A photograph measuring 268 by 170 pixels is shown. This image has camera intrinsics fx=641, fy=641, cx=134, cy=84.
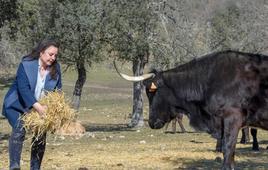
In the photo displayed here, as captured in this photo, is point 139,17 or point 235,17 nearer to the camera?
point 139,17

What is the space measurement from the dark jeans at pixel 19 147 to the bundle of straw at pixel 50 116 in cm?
14

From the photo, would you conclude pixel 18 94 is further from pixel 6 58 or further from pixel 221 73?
pixel 6 58

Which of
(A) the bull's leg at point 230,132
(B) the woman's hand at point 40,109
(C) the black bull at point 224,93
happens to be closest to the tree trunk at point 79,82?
(C) the black bull at point 224,93

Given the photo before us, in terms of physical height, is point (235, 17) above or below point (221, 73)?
above

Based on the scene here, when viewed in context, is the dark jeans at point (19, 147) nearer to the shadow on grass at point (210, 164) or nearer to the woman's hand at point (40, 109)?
the woman's hand at point (40, 109)

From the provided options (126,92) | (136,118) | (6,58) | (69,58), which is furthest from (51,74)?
(126,92)

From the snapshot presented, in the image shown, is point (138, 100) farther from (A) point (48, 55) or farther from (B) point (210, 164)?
(A) point (48, 55)

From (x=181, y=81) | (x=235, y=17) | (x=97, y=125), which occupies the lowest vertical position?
(x=97, y=125)

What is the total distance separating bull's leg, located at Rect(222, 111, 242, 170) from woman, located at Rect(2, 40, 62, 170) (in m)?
3.15

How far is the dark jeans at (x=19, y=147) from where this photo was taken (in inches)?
395

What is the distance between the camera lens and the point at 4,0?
22.1 m

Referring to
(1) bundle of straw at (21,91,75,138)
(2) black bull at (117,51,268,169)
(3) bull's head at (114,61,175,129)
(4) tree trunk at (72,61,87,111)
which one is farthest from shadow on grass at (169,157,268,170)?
(4) tree trunk at (72,61,87,111)

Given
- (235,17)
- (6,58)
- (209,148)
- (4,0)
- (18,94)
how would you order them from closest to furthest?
(18,94)
(209,148)
(4,0)
(6,58)
(235,17)

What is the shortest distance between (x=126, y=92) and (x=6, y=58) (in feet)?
50.6
